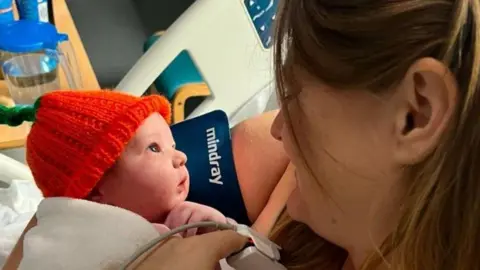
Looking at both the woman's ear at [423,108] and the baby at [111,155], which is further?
the baby at [111,155]

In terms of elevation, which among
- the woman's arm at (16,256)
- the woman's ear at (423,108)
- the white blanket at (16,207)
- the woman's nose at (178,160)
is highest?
the woman's ear at (423,108)

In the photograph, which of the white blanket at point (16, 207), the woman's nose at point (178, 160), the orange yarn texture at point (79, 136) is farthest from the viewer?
the white blanket at point (16, 207)

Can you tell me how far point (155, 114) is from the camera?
1.12 meters

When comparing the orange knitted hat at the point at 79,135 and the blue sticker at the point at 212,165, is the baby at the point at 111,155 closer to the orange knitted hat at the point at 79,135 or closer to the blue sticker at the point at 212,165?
the orange knitted hat at the point at 79,135

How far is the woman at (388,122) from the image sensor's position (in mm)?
707

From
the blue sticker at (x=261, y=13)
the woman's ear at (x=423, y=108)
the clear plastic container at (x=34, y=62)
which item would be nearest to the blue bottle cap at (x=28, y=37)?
the clear plastic container at (x=34, y=62)

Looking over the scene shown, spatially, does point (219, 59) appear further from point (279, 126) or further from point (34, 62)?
point (279, 126)

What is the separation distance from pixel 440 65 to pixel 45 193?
648 millimetres

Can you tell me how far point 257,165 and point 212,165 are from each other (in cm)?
8

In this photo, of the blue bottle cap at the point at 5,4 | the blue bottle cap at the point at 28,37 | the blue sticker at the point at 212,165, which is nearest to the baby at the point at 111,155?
the blue sticker at the point at 212,165

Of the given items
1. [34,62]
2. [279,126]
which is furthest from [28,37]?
[279,126]

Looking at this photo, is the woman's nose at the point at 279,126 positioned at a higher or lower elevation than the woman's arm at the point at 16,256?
higher

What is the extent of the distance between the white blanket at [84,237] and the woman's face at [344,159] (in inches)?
9.4

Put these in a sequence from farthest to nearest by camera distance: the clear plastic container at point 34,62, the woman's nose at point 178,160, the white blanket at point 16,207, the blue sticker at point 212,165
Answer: the clear plastic container at point 34,62 → the white blanket at point 16,207 → the blue sticker at point 212,165 → the woman's nose at point 178,160
